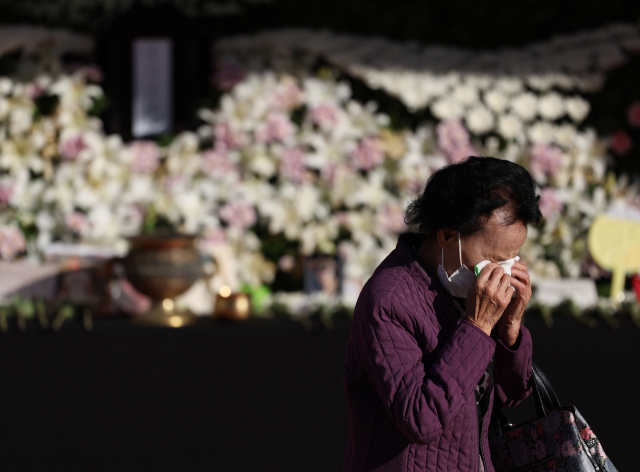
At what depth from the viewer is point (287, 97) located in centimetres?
338

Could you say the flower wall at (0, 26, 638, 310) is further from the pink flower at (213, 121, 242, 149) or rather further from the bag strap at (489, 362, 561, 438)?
the bag strap at (489, 362, 561, 438)

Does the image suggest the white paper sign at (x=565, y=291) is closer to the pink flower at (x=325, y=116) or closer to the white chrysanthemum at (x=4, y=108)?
the pink flower at (x=325, y=116)

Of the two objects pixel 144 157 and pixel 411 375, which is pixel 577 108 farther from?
pixel 411 375

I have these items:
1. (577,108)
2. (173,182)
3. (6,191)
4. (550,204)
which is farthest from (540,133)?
(6,191)

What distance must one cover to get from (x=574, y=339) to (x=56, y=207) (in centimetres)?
231

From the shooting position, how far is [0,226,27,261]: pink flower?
321 centimetres

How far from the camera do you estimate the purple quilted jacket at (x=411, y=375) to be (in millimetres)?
1183

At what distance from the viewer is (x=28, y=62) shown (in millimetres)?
3439

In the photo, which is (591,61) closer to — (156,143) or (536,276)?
(536,276)

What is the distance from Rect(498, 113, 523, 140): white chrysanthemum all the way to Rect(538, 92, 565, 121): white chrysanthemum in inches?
5.5

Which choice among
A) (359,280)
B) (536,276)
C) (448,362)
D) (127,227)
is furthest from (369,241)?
(448,362)

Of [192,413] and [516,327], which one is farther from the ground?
[516,327]

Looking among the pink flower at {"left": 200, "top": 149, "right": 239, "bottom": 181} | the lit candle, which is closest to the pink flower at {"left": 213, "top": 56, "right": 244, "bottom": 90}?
the pink flower at {"left": 200, "top": 149, "right": 239, "bottom": 181}

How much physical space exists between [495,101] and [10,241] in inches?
92.5
